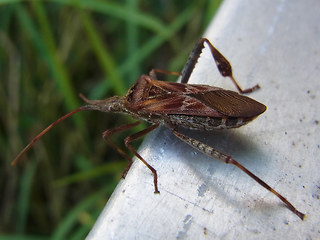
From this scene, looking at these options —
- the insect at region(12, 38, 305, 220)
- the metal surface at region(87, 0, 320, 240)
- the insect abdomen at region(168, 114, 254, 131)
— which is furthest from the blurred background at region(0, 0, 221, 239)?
the metal surface at region(87, 0, 320, 240)

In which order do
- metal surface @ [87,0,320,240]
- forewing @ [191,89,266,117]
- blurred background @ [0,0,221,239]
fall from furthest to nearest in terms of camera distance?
blurred background @ [0,0,221,239]
forewing @ [191,89,266,117]
metal surface @ [87,0,320,240]

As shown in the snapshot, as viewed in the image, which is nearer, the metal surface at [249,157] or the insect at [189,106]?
the metal surface at [249,157]

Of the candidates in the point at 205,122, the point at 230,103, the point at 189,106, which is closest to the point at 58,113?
the point at 189,106

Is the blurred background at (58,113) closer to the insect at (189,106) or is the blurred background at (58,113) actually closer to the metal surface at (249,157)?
the insect at (189,106)

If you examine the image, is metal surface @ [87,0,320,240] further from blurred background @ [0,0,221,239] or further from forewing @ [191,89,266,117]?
blurred background @ [0,0,221,239]

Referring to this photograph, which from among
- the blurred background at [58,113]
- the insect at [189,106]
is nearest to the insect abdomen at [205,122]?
the insect at [189,106]

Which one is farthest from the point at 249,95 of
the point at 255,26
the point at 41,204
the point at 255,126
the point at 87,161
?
the point at 41,204
